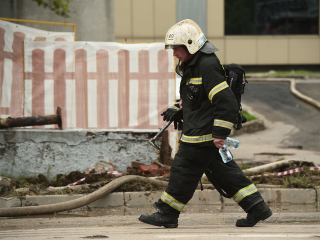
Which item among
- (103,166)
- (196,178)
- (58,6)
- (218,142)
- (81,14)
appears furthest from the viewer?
(81,14)

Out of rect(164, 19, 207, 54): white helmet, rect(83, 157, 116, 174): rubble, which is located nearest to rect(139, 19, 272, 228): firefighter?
rect(164, 19, 207, 54): white helmet

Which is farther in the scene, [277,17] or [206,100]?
[277,17]

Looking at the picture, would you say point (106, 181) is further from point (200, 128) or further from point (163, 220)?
point (200, 128)

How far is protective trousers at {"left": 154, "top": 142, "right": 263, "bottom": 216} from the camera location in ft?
14.6

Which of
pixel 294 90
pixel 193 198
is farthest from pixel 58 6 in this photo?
pixel 294 90

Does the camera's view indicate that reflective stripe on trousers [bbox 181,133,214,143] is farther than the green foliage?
No

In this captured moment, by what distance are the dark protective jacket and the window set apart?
82.8 feet

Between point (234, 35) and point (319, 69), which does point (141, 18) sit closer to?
point (234, 35)

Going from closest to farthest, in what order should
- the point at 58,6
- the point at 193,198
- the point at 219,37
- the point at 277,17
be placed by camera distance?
the point at 193,198
the point at 58,6
the point at 219,37
the point at 277,17

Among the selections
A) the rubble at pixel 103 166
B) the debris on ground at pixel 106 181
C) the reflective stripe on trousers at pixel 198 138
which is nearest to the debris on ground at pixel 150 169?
the debris on ground at pixel 106 181

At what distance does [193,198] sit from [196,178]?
210cm

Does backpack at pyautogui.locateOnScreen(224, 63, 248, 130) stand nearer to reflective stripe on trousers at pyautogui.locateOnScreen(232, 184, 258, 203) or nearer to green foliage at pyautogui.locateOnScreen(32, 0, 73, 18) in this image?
reflective stripe on trousers at pyautogui.locateOnScreen(232, 184, 258, 203)

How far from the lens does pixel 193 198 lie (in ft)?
21.4

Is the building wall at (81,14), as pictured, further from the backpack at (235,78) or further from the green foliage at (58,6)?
the backpack at (235,78)
